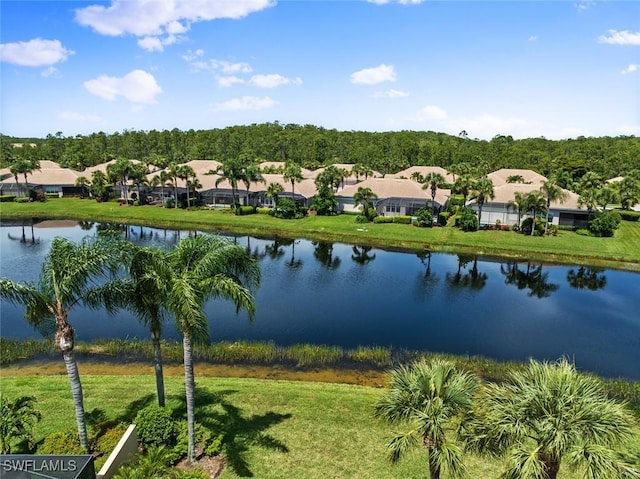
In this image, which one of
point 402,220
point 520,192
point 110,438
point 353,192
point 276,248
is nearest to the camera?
point 110,438

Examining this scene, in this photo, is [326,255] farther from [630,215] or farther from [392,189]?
[630,215]

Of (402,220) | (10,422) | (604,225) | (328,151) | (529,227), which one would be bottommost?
(10,422)

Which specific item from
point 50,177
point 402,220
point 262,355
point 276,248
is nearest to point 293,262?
point 276,248

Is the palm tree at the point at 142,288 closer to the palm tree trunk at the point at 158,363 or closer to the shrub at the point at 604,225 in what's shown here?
the palm tree trunk at the point at 158,363

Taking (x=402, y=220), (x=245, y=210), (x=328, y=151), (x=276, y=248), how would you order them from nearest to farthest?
(x=276, y=248) < (x=402, y=220) < (x=245, y=210) < (x=328, y=151)

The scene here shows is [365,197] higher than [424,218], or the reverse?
[365,197]

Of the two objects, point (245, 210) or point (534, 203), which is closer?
point (534, 203)
